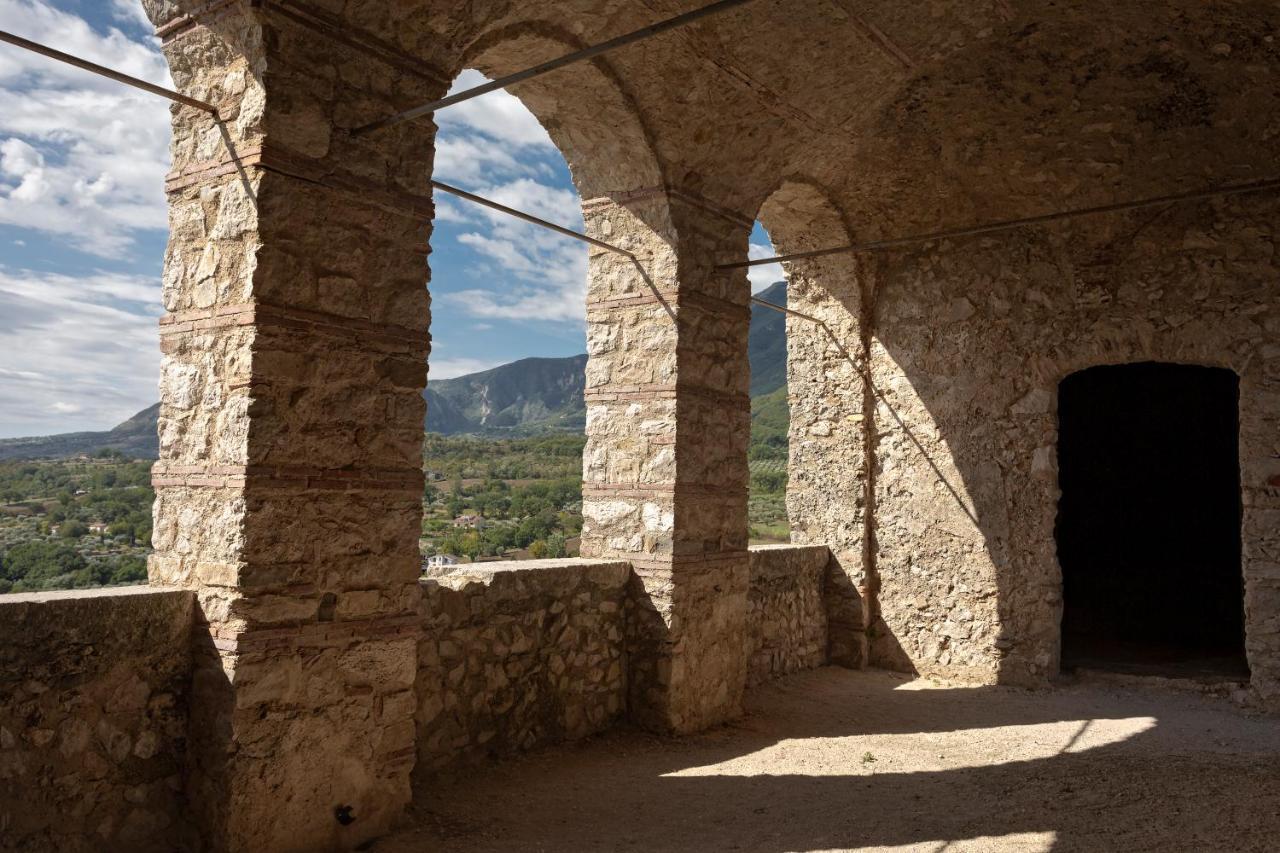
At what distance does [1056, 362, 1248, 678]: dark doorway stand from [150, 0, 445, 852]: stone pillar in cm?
856

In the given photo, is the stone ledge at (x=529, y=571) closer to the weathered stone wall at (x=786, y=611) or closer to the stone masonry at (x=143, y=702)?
the stone masonry at (x=143, y=702)

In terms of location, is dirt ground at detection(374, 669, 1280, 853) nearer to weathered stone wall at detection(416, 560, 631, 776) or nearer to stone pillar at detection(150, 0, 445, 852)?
weathered stone wall at detection(416, 560, 631, 776)

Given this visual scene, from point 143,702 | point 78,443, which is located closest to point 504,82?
point 143,702

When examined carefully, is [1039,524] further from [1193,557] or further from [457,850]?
[457,850]

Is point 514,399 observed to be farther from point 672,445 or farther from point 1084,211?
point 1084,211

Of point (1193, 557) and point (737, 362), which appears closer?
point (737, 362)

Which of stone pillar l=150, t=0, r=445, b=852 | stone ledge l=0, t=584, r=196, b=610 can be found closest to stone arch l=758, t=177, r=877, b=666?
stone pillar l=150, t=0, r=445, b=852

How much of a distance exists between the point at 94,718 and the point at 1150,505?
11474 mm

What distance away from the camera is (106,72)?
11.9 ft

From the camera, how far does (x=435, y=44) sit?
457cm

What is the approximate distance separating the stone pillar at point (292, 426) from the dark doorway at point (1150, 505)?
8560 mm

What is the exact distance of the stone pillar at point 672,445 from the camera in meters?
6.28

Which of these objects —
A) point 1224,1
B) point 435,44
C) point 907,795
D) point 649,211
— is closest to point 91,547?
point 435,44

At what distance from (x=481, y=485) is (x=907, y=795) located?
8.01 meters
